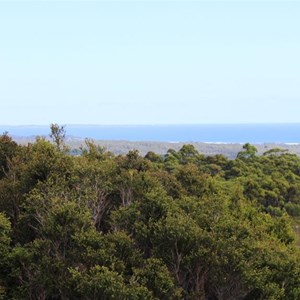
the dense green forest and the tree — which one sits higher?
the tree

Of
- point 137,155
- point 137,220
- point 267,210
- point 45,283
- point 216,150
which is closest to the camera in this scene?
point 45,283

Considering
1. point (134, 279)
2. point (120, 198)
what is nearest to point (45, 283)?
point (134, 279)

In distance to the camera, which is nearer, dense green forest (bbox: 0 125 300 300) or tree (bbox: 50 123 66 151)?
dense green forest (bbox: 0 125 300 300)

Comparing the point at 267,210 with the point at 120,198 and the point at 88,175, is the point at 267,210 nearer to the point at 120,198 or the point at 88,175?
the point at 120,198

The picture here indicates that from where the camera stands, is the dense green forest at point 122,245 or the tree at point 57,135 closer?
the dense green forest at point 122,245

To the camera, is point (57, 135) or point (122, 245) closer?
point (122, 245)

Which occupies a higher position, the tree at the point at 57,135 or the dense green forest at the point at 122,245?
the tree at the point at 57,135

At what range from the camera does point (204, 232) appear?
25.0m

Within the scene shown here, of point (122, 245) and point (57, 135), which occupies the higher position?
point (57, 135)

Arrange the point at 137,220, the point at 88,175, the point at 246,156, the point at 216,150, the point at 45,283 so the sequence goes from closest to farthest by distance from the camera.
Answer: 1. the point at 45,283
2. the point at 137,220
3. the point at 88,175
4. the point at 246,156
5. the point at 216,150

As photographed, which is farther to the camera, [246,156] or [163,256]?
[246,156]

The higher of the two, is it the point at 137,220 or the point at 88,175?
the point at 88,175

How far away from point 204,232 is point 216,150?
161m

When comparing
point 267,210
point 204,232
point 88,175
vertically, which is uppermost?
point 88,175
